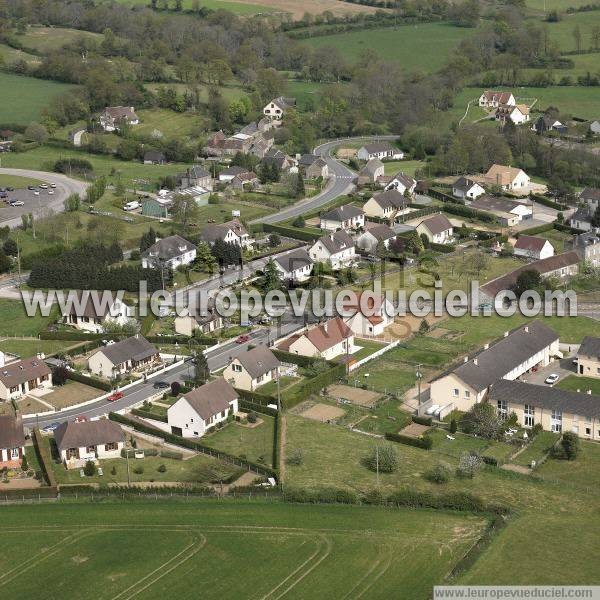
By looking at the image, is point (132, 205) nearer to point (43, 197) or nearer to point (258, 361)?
point (43, 197)

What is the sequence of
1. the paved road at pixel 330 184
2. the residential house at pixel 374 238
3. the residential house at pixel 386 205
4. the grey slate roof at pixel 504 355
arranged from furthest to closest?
the paved road at pixel 330 184 → the residential house at pixel 386 205 → the residential house at pixel 374 238 → the grey slate roof at pixel 504 355

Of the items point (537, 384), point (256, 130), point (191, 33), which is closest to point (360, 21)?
point (191, 33)

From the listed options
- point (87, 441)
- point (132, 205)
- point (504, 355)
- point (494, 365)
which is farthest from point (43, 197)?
point (494, 365)

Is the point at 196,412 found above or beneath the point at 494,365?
beneath

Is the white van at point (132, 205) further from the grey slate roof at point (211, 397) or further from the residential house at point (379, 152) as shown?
the grey slate roof at point (211, 397)

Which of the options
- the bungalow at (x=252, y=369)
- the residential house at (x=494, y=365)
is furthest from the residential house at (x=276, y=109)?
the bungalow at (x=252, y=369)

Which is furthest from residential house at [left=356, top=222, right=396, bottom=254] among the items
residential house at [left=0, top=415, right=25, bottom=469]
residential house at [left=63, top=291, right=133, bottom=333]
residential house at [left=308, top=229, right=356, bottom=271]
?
residential house at [left=0, top=415, right=25, bottom=469]

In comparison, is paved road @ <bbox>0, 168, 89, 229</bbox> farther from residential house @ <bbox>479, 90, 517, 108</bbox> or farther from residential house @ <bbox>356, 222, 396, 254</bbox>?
residential house @ <bbox>479, 90, 517, 108</bbox>
